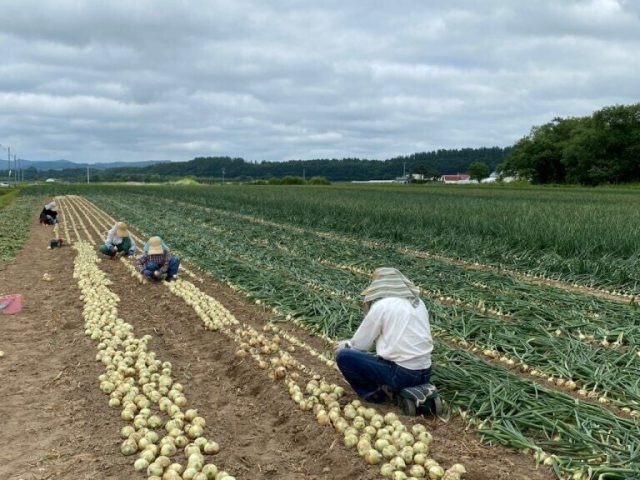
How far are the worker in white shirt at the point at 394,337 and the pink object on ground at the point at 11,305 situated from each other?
589cm

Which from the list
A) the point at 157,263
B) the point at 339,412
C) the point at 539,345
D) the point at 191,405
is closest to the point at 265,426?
the point at 339,412

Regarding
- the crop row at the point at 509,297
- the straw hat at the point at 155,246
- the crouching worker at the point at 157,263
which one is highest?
the straw hat at the point at 155,246

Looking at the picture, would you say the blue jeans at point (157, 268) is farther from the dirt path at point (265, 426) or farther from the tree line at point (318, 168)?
the tree line at point (318, 168)

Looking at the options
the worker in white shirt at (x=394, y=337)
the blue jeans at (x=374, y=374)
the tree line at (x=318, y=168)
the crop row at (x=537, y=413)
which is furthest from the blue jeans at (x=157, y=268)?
the tree line at (x=318, y=168)

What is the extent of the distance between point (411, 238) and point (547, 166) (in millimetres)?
74006

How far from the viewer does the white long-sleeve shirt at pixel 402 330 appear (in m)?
4.74

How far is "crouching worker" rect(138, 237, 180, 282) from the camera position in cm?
1043

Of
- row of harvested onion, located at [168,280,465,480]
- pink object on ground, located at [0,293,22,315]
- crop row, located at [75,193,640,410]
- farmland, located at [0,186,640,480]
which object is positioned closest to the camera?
row of harvested onion, located at [168,280,465,480]

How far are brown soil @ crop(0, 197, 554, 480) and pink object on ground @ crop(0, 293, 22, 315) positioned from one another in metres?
0.15

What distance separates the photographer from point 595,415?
4.53 metres

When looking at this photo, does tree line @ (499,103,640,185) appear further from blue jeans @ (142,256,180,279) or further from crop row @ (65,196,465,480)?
crop row @ (65,196,465,480)

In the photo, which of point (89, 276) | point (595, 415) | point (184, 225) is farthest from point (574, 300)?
point (184, 225)

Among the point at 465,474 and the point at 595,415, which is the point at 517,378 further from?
the point at 465,474

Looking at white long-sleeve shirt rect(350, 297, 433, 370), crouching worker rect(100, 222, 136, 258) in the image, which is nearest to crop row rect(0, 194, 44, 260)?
crouching worker rect(100, 222, 136, 258)
